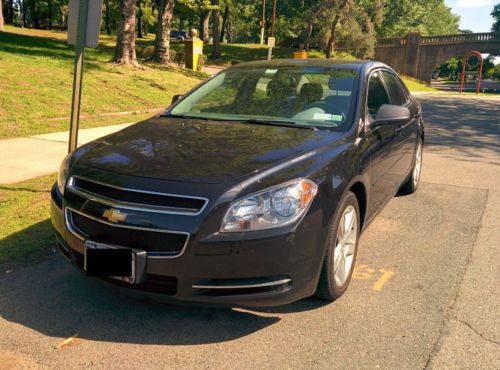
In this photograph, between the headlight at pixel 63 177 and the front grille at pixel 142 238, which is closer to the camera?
the front grille at pixel 142 238

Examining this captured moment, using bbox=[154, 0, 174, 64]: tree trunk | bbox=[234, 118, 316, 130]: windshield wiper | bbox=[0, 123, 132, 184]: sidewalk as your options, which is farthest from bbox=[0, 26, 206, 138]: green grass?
bbox=[234, 118, 316, 130]: windshield wiper

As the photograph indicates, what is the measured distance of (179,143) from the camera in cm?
347

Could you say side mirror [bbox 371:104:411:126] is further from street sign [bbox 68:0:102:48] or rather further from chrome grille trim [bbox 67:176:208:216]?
street sign [bbox 68:0:102:48]

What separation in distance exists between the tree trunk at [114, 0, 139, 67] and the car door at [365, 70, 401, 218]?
45.2 ft

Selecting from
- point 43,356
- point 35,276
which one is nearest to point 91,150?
point 35,276

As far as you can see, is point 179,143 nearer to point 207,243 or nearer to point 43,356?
point 207,243

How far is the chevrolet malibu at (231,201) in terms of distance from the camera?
108 inches

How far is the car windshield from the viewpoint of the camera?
13.2 ft

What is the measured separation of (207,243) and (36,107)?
9.25 meters

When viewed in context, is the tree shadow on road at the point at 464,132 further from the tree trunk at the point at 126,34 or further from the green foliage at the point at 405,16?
the green foliage at the point at 405,16

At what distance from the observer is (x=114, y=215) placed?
9.37ft

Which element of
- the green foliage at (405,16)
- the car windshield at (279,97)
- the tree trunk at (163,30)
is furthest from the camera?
the green foliage at (405,16)

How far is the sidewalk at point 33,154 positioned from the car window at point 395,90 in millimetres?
4364

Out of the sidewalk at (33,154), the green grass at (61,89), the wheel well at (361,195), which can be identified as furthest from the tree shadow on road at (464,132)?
the green grass at (61,89)
